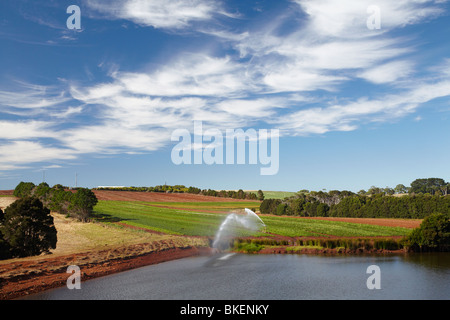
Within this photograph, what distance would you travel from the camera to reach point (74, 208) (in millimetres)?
77938

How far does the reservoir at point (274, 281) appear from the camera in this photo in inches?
1018

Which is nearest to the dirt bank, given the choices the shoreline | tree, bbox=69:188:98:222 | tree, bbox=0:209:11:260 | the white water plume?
the shoreline

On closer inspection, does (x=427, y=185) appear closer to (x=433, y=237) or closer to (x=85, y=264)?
(x=433, y=237)

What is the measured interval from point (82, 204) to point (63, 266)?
45530 mm

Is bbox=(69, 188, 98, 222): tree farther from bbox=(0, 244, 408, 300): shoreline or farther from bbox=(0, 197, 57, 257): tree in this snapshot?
bbox=(0, 197, 57, 257): tree

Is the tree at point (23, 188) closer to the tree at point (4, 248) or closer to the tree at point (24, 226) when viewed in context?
the tree at point (24, 226)

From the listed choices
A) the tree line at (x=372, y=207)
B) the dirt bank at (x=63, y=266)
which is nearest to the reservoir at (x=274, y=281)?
the dirt bank at (x=63, y=266)

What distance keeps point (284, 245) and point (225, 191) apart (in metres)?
107

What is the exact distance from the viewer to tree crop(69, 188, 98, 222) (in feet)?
252

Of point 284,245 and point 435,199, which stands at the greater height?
point 435,199

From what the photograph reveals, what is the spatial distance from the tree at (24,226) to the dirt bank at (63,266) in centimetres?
243

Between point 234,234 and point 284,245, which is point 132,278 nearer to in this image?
point 284,245
